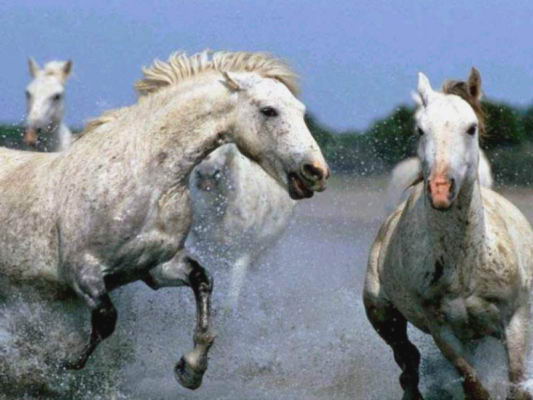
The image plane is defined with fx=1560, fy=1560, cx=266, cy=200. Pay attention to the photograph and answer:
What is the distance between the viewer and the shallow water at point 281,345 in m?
8.93

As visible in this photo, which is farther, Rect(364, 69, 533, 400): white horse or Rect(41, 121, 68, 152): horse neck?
Rect(41, 121, 68, 152): horse neck

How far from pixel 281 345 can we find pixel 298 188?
3195 millimetres

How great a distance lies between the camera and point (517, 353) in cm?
734

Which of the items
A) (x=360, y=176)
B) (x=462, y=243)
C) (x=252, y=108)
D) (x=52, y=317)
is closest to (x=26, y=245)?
(x=52, y=317)

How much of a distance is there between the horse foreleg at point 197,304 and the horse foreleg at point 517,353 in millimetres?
1510

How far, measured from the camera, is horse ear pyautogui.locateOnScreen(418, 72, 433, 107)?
752 centimetres

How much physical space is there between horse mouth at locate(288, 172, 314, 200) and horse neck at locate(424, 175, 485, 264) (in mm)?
611

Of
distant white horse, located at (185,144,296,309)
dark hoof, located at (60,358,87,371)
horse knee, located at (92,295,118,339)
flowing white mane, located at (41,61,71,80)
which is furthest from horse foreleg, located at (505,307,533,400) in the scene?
flowing white mane, located at (41,61,71,80)

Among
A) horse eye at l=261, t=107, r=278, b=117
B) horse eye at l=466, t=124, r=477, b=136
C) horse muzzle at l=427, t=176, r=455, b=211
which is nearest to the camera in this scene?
horse muzzle at l=427, t=176, r=455, b=211

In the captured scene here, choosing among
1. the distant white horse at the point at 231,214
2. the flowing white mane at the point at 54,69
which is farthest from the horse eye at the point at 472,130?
the flowing white mane at the point at 54,69

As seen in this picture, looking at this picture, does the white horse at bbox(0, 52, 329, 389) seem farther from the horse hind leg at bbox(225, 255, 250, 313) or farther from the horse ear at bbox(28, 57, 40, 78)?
the horse ear at bbox(28, 57, 40, 78)

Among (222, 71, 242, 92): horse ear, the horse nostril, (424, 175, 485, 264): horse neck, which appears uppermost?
(222, 71, 242, 92): horse ear

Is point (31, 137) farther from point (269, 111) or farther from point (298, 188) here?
point (298, 188)

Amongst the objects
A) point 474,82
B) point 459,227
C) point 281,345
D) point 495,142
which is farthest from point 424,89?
point 495,142
